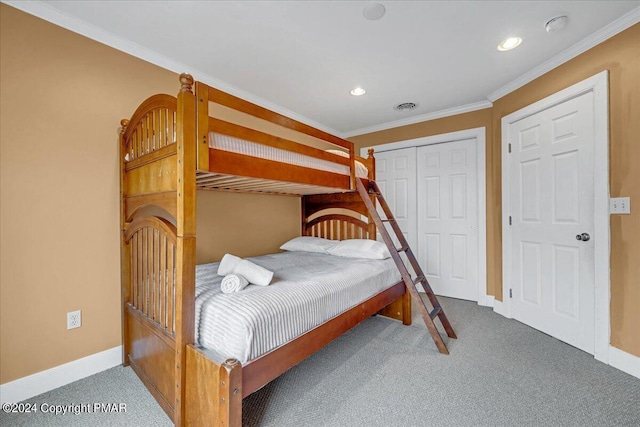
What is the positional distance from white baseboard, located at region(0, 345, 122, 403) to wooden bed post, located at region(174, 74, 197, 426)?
3.32 ft

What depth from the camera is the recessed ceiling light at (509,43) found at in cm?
200

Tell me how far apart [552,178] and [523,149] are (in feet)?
1.37

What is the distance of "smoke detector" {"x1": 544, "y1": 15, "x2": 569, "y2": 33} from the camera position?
178cm

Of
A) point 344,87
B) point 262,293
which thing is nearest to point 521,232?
point 344,87

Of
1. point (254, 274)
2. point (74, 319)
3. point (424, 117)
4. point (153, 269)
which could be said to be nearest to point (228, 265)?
point (254, 274)

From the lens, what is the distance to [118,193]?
1.94 metres

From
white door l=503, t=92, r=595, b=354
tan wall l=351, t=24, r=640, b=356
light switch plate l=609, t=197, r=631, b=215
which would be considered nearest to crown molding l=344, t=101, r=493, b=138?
white door l=503, t=92, r=595, b=354

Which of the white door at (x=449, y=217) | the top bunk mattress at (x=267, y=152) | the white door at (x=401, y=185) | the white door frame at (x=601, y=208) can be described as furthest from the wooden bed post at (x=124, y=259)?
the white door frame at (x=601, y=208)

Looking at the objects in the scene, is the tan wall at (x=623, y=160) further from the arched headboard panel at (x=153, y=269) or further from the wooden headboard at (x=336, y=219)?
the arched headboard panel at (x=153, y=269)

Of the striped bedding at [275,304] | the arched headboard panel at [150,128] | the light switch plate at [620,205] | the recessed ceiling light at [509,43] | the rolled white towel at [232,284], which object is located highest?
the recessed ceiling light at [509,43]

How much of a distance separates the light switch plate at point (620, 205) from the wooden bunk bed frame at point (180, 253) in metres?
1.86

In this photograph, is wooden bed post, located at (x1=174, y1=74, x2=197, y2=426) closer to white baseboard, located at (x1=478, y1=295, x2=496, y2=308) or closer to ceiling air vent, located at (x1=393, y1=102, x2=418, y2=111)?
ceiling air vent, located at (x1=393, y1=102, x2=418, y2=111)

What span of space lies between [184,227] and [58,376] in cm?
146

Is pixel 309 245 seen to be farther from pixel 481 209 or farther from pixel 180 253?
pixel 481 209
